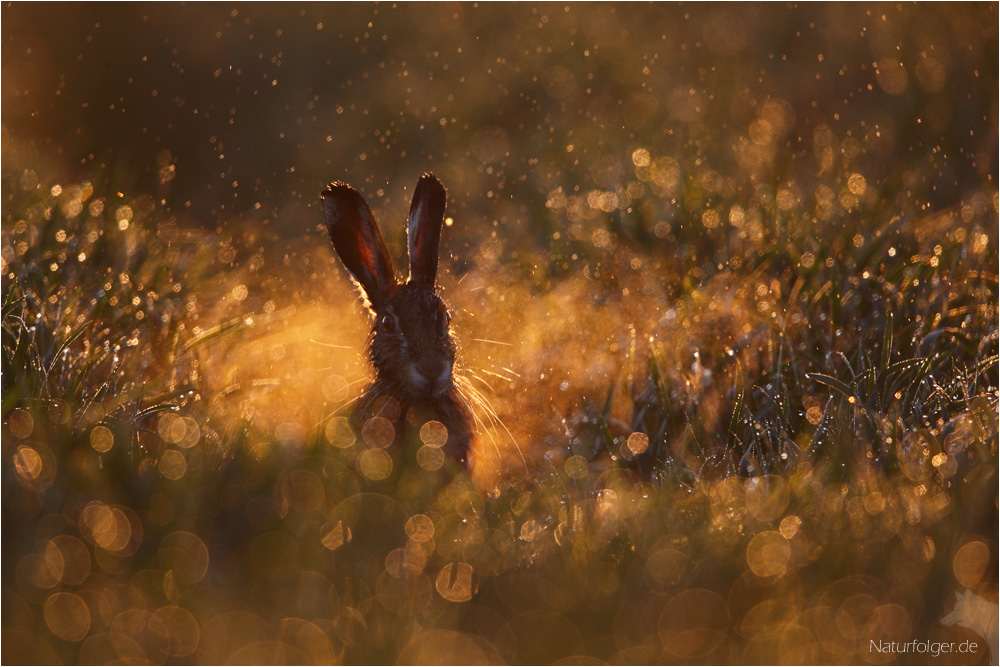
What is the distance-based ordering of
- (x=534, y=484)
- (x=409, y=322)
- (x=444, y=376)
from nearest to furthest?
(x=534, y=484) → (x=444, y=376) → (x=409, y=322)

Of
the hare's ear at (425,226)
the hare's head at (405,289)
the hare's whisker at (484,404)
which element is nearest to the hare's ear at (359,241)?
the hare's head at (405,289)

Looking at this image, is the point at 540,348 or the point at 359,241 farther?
the point at 540,348

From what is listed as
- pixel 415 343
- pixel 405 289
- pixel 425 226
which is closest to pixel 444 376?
pixel 415 343

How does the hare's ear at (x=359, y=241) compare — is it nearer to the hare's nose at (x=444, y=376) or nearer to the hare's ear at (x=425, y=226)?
the hare's ear at (x=425, y=226)

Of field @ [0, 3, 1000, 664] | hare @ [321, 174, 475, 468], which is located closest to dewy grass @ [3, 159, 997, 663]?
field @ [0, 3, 1000, 664]

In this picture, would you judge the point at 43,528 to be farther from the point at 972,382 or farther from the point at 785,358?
the point at 972,382

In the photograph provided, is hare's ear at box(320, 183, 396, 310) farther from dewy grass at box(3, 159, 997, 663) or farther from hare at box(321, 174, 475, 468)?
dewy grass at box(3, 159, 997, 663)

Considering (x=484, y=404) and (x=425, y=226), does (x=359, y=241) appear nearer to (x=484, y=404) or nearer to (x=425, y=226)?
(x=425, y=226)

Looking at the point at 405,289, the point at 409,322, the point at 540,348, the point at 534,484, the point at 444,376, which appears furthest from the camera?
the point at 540,348
